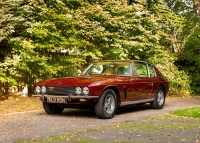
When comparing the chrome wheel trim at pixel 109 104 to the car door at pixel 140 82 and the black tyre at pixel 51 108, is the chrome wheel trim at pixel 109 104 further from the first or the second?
the black tyre at pixel 51 108

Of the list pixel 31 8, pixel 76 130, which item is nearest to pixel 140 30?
pixel 31 8

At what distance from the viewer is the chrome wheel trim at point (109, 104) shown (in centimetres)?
900

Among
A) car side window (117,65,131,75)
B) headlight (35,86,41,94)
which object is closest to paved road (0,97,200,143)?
headlight (35,86,41,94)

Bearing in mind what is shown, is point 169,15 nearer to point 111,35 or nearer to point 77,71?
point 111,35

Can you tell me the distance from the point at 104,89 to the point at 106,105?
1.52ft

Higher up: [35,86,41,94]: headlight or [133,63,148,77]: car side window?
[133,63,148,77]: car side window

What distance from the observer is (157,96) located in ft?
37.7

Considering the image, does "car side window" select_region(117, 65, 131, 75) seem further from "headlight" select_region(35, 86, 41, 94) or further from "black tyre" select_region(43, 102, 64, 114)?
"headlight" select_region(35, 86, 41, 94)

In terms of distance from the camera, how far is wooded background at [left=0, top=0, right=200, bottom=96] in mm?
13094

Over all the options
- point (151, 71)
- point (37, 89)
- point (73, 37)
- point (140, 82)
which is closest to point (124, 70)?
point (140, 82)

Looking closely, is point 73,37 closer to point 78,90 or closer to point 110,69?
point 110,69

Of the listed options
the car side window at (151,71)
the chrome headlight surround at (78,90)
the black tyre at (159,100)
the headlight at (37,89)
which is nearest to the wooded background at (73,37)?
the headlight at (37,89)

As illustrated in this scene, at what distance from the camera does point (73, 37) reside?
14.5 m

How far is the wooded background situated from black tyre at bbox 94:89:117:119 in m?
4.97
